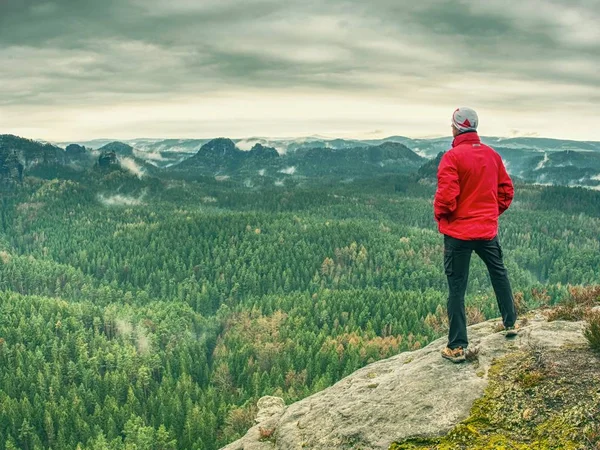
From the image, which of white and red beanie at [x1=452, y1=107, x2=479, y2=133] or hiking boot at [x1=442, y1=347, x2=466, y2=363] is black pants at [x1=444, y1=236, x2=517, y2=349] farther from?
white and red beanie at [x1=452, y1=107, x2=479, y2=133]

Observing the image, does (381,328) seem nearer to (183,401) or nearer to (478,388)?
(183,401)

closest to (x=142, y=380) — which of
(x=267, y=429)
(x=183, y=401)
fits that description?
(x=183, y=401)

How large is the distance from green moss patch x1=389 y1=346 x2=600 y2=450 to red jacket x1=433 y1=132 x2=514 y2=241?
398 centimetres

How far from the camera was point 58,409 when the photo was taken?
97688 mm

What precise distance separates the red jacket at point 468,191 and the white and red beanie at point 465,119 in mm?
191

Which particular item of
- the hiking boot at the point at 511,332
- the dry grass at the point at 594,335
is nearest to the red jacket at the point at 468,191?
the dry grass at the point at 594,335

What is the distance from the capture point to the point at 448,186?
1414 cm

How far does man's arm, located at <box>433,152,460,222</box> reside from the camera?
1412cm

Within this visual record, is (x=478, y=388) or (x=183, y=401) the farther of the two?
(x=183, y=401)

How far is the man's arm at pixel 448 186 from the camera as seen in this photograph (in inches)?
556

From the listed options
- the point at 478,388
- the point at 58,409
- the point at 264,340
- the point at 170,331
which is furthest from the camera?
the point at 170,331

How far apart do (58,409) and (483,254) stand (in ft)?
345

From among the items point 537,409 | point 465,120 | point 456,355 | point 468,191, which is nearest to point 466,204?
point 468,191

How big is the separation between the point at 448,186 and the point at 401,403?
661 centimetres
